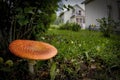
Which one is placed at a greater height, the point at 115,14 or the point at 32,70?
the point at 115,14

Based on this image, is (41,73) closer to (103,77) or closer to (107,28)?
(103,77)

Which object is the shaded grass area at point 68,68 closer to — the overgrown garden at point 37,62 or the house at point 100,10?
the overgrown garden at point 37,62

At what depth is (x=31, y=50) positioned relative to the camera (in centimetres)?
293

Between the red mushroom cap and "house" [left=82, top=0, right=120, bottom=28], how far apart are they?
15.4 metres

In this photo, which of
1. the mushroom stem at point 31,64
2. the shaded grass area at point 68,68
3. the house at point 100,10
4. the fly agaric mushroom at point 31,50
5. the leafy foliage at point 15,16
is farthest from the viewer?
the house at point 100,10

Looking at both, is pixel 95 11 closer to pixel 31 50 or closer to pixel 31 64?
pixel 31 64

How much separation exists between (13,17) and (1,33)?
0.44 metres

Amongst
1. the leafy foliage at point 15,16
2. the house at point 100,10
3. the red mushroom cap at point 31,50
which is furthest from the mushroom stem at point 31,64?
the house at point 100,10

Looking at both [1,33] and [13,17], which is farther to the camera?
→ [1,33]

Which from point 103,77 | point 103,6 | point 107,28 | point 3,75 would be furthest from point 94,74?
point 103,6

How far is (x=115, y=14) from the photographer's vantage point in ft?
59.5

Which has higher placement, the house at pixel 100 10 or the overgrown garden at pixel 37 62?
the house at pixel 100 10

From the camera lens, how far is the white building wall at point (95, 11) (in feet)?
66.8

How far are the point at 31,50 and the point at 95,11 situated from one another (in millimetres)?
19893
